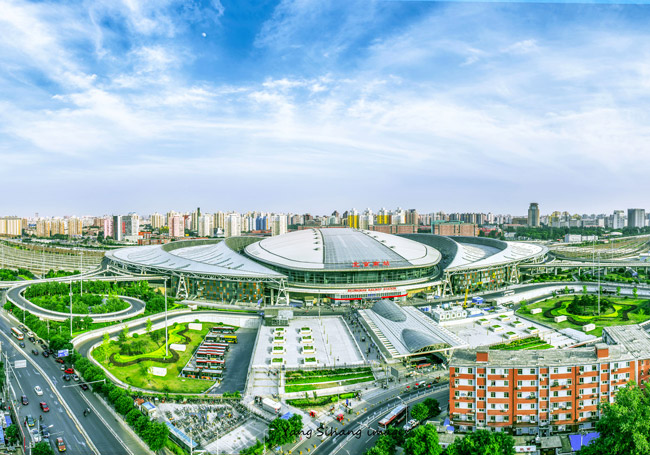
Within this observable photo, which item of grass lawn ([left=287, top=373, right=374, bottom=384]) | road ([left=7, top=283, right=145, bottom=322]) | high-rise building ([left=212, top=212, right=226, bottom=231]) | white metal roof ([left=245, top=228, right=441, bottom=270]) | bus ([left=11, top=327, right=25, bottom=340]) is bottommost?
grass lawn ([left=287, top=373, right=374, bottom=384])

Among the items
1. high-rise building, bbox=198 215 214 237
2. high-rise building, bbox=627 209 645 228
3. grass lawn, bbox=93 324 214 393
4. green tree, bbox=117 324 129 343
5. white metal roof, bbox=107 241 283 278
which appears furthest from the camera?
high-rise building, bbox=627 209 645 228

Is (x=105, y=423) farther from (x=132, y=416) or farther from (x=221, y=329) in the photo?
(x=221, y=329)

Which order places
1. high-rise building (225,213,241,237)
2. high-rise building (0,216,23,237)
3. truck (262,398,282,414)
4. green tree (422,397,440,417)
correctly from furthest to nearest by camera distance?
high-rise building (0,216,23,237)
high-rise building (225,213,241,237)
truck (262,398,282,414)
green tree (422,397,440,417)

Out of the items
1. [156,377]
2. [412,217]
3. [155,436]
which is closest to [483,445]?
[155,436]

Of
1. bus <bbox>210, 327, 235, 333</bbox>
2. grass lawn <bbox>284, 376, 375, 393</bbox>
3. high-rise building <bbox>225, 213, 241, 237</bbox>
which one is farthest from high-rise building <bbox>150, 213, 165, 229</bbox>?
grass lawn <bbox>284, 376, 375, 393</bbox>

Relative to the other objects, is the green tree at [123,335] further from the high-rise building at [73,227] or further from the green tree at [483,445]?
the high-rise building at [73,227]

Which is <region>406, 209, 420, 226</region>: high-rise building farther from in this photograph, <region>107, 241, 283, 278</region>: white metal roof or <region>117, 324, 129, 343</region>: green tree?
<region>117, 324, 129, 343</region>: green tree

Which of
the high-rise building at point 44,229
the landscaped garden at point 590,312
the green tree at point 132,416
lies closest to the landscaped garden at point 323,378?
the green tree at point 132,416
